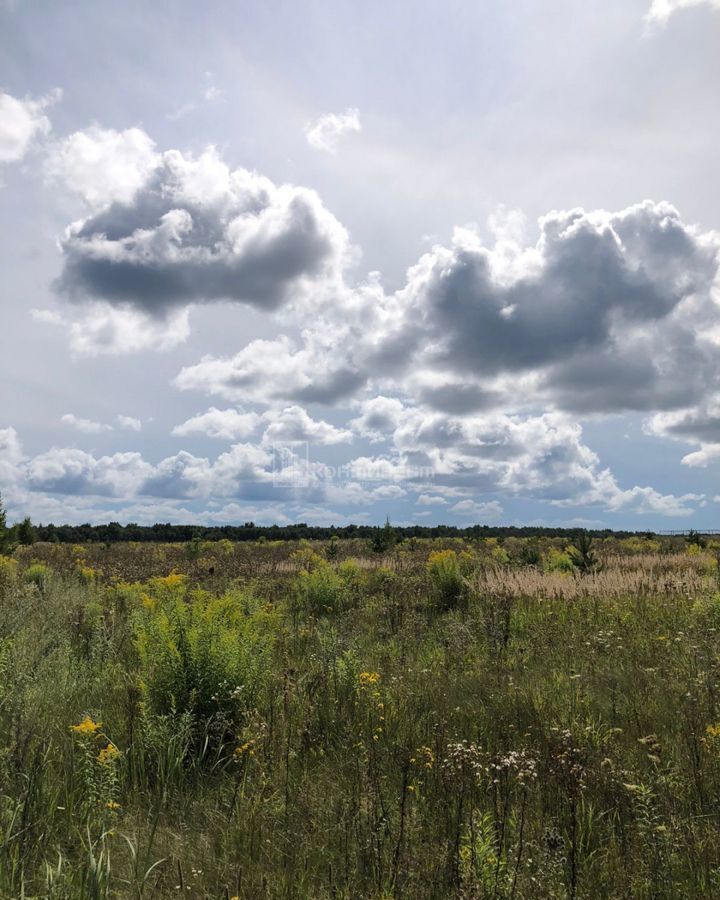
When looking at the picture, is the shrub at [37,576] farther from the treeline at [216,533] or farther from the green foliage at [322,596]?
the treeline at [216,533]

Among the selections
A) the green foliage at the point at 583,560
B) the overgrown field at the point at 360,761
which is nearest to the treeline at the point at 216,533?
the green foliage at the point at 583,560

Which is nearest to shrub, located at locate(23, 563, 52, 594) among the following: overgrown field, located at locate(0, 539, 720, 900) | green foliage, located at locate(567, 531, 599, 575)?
overgrown field, located at locate(0, 539, 720, 900)

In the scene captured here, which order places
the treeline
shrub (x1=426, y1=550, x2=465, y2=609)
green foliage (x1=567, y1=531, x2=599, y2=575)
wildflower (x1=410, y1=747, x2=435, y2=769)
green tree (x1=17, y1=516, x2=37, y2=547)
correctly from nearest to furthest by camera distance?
wildflower (x1=410, y1=747, x2=435, y2=769) → shrub (x1=426, y1=550, x2=465, y2=609) → green foliage (x1=567, y1=531, x2=599, y2=575) → green tree (x1=17, y1=516, x2=37, y2=547) → the treeline

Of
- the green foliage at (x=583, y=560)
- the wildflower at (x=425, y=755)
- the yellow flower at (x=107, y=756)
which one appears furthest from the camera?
the green foliage at (x=583, y=560)

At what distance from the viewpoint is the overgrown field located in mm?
2703

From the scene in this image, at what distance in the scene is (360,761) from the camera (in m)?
3.90

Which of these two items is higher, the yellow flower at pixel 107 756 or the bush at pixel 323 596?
the yellow flower at pixel 107 756

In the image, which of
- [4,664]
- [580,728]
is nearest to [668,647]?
[580,728]

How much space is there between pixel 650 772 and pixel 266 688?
3.00 metres

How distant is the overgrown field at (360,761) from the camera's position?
2.70m

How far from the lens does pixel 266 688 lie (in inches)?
199

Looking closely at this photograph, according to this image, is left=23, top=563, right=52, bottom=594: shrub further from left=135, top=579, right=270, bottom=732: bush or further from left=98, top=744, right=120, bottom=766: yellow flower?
left=98, top=744, right=120, bottom=766: yellow flower

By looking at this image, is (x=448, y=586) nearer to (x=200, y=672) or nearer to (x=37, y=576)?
(x=200, y=672)

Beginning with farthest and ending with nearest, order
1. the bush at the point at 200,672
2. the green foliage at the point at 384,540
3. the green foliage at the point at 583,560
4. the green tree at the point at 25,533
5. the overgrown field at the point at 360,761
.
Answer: the green tree at the point at 25,533
the green foliage at the point at 384,540
the green foliage at the point at 583,560
the bush at the point at 200,672
the overgrown field at the point at 360,761
